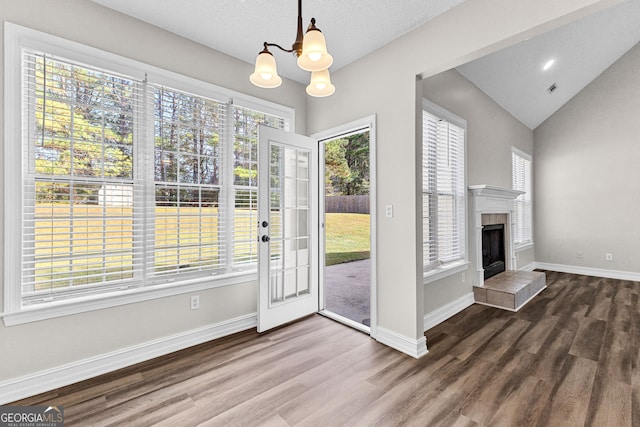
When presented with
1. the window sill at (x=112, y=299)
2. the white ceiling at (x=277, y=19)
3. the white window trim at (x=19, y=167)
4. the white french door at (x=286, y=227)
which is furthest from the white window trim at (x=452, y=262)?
the white window trim at (x=19, y=167)

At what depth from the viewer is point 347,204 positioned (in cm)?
952

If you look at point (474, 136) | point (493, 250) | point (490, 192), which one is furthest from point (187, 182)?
point (493, 250)

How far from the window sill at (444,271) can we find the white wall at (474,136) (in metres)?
0.06

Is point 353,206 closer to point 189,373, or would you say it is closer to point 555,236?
point 555,236

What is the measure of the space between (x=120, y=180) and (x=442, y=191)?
327 centimetres

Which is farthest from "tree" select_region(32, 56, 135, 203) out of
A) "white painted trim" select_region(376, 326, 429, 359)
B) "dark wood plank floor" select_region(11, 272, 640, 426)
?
"white painted trim" select_region(376, 326, 429, 359)

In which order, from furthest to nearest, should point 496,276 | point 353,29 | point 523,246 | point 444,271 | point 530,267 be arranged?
point 530,267, point 523,246, point 496,276, point 444,271, point 353,29

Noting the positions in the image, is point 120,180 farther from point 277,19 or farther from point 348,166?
point 348,166

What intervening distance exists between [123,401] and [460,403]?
2.19m

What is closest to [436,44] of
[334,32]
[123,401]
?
[334,32]

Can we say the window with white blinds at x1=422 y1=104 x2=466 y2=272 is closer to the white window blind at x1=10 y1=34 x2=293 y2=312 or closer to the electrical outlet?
the white window blind at x1=10 y1=34 x2=293 y2=312

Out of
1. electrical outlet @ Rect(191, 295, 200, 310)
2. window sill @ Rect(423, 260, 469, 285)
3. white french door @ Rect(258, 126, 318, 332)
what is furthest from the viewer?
window sill @ Rect(423, 260, 469, 285)

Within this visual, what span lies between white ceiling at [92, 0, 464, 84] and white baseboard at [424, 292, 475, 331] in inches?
111

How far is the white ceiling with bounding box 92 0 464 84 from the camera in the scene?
2162mm
